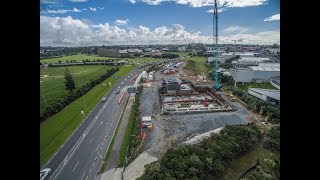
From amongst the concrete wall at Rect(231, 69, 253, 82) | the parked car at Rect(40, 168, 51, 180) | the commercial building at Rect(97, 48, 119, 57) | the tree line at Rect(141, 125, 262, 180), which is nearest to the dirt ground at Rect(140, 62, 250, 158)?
the tree line at Rect(141, 125, 262, 180)

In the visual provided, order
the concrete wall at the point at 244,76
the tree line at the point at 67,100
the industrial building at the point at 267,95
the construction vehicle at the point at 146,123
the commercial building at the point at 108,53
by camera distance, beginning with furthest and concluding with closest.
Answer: the commercial building at the point at 108,53, the concrete wall at the point at 244,76, the industrial building at the point at 267,95, the tree line at the point at 67,100, the construction vehicle at the point at 146,123

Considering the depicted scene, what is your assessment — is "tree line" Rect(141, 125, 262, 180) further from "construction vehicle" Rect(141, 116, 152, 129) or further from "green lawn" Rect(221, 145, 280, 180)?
"construction vehicle" Rect(141, 116, 152, 129)

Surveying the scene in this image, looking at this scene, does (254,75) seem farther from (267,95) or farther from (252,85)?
(267,95)

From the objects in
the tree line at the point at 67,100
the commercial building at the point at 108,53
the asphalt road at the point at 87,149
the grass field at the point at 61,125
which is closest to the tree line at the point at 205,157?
the asphalt road at the point at 87,149

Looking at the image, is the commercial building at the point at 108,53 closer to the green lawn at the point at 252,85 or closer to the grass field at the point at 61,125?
the grass field at the point at 61,125

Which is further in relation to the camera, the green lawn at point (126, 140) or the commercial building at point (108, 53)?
the commercial building at point (108, 53)

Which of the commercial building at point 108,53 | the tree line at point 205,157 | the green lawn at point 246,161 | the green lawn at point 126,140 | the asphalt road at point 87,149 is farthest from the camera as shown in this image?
the commercial building at point 108,53

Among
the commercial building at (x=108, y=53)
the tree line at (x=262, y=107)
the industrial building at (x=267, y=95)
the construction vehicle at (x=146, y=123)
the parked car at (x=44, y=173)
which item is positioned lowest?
the parked car at (x=44, y=173)

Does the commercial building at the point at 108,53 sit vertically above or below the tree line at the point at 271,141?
above
